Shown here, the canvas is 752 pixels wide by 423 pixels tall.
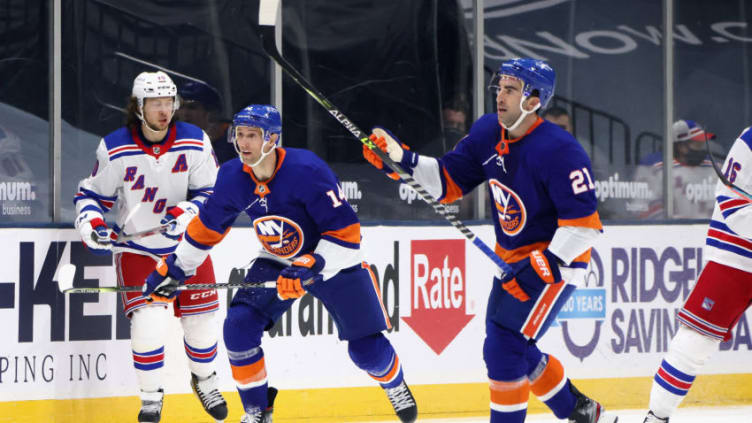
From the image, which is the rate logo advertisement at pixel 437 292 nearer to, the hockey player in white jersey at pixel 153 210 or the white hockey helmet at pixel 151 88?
the hockey player in white jersey at pixel 153 210

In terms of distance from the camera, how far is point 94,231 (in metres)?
4.35

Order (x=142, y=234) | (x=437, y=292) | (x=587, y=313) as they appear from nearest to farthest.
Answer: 1. (x=142, y=234)
2. (x=437, y=292)
3. (x=587, y=313)

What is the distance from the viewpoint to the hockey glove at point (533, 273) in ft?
11.7

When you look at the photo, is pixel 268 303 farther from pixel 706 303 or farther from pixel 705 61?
pixel 705 61

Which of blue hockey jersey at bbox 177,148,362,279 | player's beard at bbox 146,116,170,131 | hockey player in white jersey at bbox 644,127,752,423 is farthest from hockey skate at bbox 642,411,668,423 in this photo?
player's beard at bbox 146,116,170,131

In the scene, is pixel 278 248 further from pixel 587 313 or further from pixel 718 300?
pixel 587 313

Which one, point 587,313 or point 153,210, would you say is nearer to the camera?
point 153,210

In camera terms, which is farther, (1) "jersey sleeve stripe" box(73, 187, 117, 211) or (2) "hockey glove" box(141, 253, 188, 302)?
(1) "jersey sleeve stripe" box(73, 187, 117, 211)

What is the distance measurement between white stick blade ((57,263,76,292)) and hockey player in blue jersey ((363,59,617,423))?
128 centimetres

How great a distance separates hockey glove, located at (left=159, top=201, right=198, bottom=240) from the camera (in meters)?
4.42

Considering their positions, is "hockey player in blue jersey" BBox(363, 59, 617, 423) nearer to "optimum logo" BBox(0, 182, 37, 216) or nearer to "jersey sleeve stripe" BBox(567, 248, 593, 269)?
"jersey sleeve stripe" BBox(567, 248, 593, 269)

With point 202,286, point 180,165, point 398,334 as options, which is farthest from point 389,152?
point 398,334

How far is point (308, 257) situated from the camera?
4.00 m

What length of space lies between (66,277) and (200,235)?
1.94 feet
